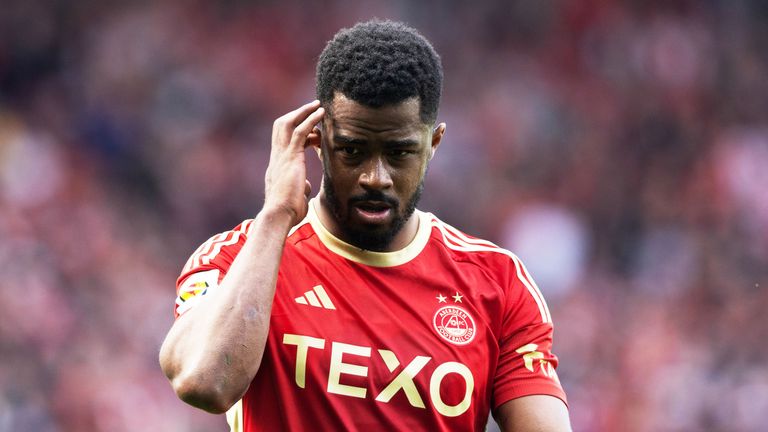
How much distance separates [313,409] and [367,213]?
25.2 inches

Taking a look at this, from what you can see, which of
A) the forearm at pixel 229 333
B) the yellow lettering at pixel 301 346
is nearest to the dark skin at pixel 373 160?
the forearm at pixel 229 333

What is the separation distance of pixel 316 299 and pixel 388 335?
26cm

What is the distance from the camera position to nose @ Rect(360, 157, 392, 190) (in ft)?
11.1

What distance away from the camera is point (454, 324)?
3.52m

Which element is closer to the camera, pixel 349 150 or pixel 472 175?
pixel 349 150

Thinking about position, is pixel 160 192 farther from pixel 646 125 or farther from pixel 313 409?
pixel 313 409

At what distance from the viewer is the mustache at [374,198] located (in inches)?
135

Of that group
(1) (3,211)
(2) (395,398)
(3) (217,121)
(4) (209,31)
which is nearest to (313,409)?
(2) (395,398)

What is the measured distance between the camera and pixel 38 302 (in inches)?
373

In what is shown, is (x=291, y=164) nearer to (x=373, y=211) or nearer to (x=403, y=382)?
(x=373, y=211)

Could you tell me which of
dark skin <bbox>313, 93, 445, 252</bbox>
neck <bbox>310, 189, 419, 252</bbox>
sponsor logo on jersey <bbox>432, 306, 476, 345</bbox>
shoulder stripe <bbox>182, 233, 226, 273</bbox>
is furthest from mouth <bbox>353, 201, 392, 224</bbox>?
shoulder stripe <bbox>182, 233, 226, 273</bbox>

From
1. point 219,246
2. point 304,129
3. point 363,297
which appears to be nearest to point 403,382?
point 363,297

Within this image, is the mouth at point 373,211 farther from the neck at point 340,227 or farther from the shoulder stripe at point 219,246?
the shoulder stripe at point 219,246

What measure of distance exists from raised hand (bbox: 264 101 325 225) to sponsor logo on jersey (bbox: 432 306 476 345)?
56 centimetres
